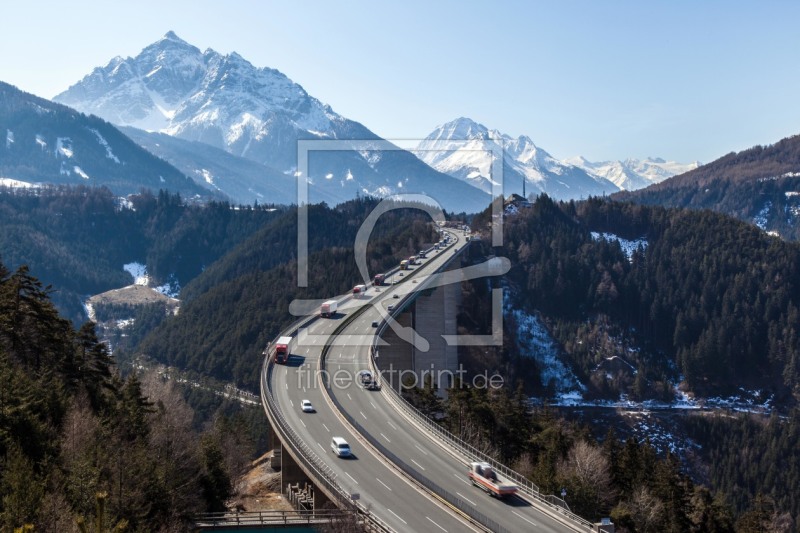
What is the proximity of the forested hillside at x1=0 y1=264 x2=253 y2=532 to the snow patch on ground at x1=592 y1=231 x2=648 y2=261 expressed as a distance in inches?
5762

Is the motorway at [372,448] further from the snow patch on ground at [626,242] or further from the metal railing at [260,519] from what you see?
the snow patch on ground at [626,242]

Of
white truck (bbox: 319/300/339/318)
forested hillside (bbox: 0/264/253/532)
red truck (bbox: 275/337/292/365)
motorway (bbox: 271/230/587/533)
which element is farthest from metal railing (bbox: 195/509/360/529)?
white truck (bbox: 319/300/339/318)

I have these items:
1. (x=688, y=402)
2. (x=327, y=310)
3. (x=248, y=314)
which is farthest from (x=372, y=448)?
(x=688, y=402)

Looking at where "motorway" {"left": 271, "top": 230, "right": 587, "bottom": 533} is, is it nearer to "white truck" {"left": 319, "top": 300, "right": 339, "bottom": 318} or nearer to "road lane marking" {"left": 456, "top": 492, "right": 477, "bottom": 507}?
"road lane marking" {"left": 456, "top": 492, "right": 477, "bottom": 507}

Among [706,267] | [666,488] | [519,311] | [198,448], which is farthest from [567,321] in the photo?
[198,448]

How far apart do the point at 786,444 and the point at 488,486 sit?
334ft

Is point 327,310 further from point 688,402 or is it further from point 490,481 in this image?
point 688,402

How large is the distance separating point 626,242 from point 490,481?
15900cm

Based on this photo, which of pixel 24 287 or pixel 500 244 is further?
pixel 500 244

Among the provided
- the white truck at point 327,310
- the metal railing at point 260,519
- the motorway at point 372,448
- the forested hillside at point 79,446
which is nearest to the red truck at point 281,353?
the motorway at point 372,448

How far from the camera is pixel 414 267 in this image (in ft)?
389

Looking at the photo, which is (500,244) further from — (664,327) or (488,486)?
(488,486)

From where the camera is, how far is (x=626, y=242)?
186 metres

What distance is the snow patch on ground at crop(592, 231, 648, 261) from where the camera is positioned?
601ft
